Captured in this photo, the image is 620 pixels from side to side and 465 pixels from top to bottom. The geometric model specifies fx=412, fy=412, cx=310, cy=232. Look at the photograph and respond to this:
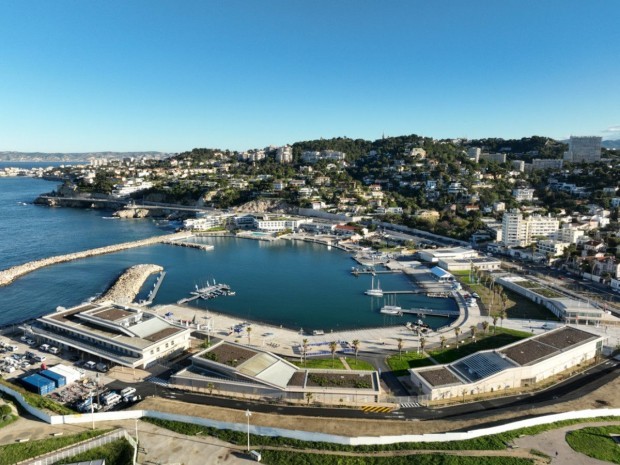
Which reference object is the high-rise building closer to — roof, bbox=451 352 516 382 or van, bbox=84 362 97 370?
roof, bbox=451 352 516 382

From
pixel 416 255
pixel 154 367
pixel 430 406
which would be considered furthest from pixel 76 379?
pixel 416 255

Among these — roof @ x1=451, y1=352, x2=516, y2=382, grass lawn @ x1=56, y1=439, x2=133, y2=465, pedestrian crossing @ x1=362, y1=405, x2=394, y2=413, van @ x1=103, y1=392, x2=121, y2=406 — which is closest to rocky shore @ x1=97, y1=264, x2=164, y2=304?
van @ x1=103, y1=392, x2=121, y2=406

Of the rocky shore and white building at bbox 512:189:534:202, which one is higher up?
white building at bbox 512:189:534:202

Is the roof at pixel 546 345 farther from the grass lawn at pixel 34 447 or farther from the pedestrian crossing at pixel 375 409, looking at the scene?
the grass lawn at pixel 34 447

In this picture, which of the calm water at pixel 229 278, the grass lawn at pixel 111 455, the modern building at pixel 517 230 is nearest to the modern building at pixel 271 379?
the grass lawn at pixel 111 455

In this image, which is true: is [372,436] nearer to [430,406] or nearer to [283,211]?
[430,406]

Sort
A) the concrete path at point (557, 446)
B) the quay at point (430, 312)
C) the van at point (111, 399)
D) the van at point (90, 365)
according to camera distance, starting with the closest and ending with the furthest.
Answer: the concrete path at point (557, 446) < the van at point (111, 399) < the van at point (90, 365) < the quay at point (430, 312)
